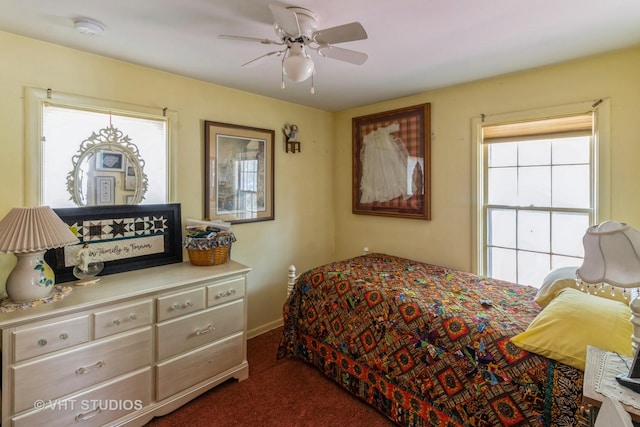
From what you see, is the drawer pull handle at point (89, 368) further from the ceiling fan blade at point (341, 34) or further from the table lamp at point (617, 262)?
the table lamp at point (617, 262)

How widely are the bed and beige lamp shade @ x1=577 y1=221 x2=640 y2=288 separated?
0.50 metres

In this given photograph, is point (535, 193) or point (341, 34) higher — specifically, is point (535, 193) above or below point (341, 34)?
below

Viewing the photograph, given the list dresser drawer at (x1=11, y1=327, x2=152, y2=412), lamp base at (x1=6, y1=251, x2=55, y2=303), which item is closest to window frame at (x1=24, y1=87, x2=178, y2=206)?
lamp base at (x1=6, y1=251, x2=55, y2=303)

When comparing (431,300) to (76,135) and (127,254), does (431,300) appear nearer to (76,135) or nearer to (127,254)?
(127,254)

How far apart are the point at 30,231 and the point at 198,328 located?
43.8 inches

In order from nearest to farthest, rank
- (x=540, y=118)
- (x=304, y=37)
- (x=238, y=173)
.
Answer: (x=304, y=37) < (x=540, y=118) < (x=238, y=173)

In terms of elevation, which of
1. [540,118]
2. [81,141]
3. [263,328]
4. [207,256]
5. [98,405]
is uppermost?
[540,118]

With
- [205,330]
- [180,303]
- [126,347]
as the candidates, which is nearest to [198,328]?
[205,330]

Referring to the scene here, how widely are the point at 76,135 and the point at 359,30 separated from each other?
198 centimetres

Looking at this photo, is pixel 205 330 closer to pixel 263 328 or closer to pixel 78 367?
pixel 78 367

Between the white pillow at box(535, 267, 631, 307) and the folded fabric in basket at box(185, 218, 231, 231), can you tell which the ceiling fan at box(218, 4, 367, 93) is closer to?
the folded fabric in basket at box(185, 218, 231, 231)

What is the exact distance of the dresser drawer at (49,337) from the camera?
1.51 m

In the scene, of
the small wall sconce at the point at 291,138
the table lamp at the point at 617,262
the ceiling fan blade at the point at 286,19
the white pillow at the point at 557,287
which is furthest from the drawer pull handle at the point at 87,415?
the white pillow at the point at 557,287

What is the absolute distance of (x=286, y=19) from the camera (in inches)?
54.2
